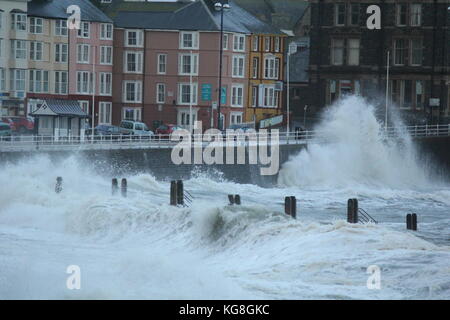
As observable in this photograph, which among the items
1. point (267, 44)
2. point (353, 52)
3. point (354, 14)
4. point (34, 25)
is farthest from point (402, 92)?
point (34, 25)

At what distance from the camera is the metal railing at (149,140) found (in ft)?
186

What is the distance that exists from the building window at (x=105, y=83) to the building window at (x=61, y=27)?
4.47 m

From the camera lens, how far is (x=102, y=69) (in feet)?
285

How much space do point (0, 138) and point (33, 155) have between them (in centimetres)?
590

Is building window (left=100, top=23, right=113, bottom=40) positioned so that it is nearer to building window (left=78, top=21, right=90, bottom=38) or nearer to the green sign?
building window (left=78, top=21, right=90, bottom=38)

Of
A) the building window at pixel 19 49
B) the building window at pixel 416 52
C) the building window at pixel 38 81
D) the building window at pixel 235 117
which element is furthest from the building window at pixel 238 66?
the building window at pixel 19 49

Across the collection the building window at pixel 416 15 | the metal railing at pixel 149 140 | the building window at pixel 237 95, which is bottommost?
the metal railing at pixel 149 140

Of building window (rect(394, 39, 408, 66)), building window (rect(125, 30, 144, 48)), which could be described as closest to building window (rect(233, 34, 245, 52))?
building window (rect(125, 30, 144, 48))

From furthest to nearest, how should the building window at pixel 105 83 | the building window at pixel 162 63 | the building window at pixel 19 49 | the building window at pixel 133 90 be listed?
the building window at pixel 133 90 → the building window at pixel 162 63 → the building window at pixel 105 83 → the building window at pixel 19 49

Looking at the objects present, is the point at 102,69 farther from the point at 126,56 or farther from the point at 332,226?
the point at 332,226

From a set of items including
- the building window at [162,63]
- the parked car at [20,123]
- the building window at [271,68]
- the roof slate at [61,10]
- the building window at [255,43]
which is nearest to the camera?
the parked car at [20,123]

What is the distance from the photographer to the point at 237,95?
87750 mm

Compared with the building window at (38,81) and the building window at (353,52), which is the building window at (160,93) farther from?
the building window at (353,52)

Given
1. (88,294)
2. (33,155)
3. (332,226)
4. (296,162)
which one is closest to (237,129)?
(296,162)
